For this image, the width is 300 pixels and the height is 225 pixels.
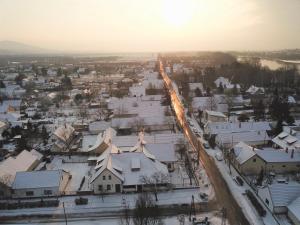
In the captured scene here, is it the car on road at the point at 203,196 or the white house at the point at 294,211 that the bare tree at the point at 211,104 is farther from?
the white house at the point at 294,211

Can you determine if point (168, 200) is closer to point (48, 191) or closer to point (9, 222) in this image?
point (48, 191)

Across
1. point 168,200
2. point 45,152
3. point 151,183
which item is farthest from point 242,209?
point 45,152

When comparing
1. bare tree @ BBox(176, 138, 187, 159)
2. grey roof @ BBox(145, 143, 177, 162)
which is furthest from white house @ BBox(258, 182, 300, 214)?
bare tree @ BBox(176, 138, 187, 159)

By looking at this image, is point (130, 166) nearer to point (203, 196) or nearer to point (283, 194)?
point (203, 196)

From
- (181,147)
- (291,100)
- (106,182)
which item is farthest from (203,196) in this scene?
(291,100)

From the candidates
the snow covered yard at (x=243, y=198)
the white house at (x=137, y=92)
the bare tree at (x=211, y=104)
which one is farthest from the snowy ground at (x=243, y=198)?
the white house at (x=137, y=92)

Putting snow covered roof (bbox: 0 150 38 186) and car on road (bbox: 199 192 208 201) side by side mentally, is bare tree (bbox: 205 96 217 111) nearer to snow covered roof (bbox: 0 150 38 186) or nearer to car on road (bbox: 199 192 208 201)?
car on road (bbox: 199 192 208 201)

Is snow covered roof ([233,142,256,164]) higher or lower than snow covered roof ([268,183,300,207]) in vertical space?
higher
